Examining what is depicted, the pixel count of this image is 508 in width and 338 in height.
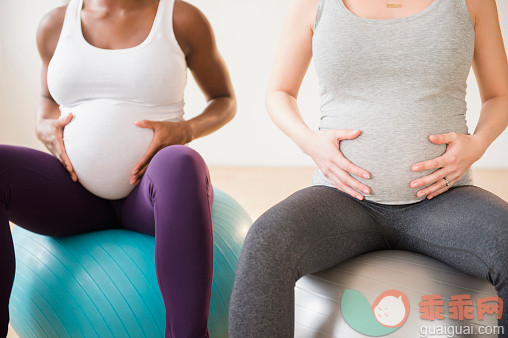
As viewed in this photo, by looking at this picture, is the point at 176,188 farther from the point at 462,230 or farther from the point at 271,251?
the point at 462,230

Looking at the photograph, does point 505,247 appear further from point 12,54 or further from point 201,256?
point 12,54

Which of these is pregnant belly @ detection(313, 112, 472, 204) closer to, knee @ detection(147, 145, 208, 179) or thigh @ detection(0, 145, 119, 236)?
knee @ detection(147, 145, 208, 179)

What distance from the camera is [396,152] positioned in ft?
3.40

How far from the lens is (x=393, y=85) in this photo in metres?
1.06

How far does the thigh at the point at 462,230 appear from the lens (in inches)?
34.7

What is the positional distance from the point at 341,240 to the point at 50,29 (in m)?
1.01

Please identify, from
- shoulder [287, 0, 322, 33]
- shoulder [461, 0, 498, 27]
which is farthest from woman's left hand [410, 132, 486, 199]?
shoulder [287, 0, 322, 33]

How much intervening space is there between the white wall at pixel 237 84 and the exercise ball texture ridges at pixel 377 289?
341 cm

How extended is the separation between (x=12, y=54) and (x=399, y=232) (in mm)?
3850

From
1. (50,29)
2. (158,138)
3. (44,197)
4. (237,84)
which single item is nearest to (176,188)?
(158,138)

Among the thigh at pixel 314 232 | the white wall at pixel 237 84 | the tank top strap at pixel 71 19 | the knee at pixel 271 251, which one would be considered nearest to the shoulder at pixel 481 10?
the thigh at pixel 314 232

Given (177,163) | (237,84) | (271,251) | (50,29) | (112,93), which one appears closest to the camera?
(271,251)

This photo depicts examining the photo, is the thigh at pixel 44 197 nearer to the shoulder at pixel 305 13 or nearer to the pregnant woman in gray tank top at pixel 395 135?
the pregnant woman in gray tank top at pixel 395 135

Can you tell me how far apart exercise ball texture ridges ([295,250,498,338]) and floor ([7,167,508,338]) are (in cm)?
202
